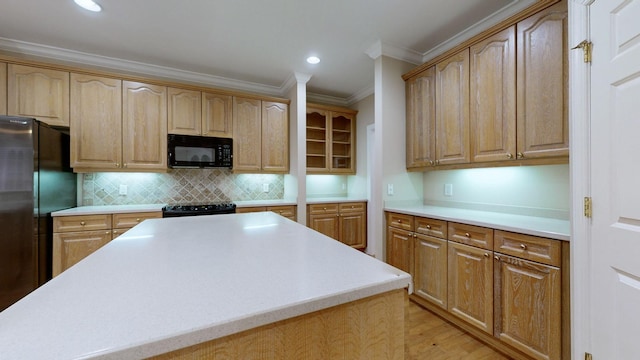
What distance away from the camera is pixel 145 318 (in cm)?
52

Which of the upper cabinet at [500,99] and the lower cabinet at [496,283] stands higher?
the upper cabinet at [500,99]

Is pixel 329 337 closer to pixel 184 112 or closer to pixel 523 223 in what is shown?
pixel 523 223

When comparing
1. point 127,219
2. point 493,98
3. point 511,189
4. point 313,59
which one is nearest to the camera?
point 493,98

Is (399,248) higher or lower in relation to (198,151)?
lower

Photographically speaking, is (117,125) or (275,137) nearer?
(117,125)

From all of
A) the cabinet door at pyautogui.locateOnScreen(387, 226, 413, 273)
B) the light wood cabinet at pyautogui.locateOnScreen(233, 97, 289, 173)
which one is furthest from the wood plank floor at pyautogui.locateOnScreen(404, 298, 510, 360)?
the light wood cabinet at pyautogui.locateOnScreen(233, 97, 289, 173)

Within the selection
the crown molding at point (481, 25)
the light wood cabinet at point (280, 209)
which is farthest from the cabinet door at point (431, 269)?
the crown molding at point (481, 25)

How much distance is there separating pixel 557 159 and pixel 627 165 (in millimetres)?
646

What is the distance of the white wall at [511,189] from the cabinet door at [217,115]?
2723 mm

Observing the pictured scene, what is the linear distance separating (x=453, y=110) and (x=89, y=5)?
3281mm

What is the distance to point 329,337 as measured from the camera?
2.14ft

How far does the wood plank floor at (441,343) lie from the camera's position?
172 cm

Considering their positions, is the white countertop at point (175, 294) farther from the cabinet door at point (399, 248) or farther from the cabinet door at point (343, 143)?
the cabinet door at point (343, 143)

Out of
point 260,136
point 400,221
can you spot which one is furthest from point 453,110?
point 260,136
